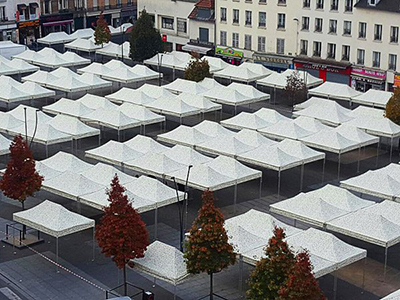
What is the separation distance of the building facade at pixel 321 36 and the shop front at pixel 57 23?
25277 millimetres

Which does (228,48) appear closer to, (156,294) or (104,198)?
(104,198)

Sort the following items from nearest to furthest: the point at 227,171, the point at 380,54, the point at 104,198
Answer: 1. the point at 104,198
2. the point at 227,171
3. the point at 380,54

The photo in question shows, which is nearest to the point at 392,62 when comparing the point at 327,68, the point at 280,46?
the point at 327,68

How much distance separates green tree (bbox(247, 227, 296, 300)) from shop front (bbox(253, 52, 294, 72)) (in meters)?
49.8

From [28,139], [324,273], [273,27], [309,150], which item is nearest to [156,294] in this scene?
[324,273]

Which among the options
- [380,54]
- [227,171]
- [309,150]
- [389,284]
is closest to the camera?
[389,284]

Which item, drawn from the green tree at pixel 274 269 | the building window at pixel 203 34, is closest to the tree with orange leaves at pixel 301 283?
the green tree at pixel 274 269

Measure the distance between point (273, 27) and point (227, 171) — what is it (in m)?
37.1

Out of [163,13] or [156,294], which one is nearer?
A: [156,294]

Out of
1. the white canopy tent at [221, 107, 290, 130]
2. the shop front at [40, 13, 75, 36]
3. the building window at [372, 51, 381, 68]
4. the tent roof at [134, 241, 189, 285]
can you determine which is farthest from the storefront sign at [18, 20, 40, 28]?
the tent roof at [134, 241, 189, 285]

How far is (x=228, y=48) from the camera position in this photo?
87062 mm

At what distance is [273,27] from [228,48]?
6049 mm

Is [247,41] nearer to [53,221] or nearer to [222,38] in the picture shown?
[222,38]

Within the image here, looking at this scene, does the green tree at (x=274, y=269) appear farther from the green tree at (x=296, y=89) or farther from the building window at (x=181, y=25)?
the building window at (x=181, y=25)
